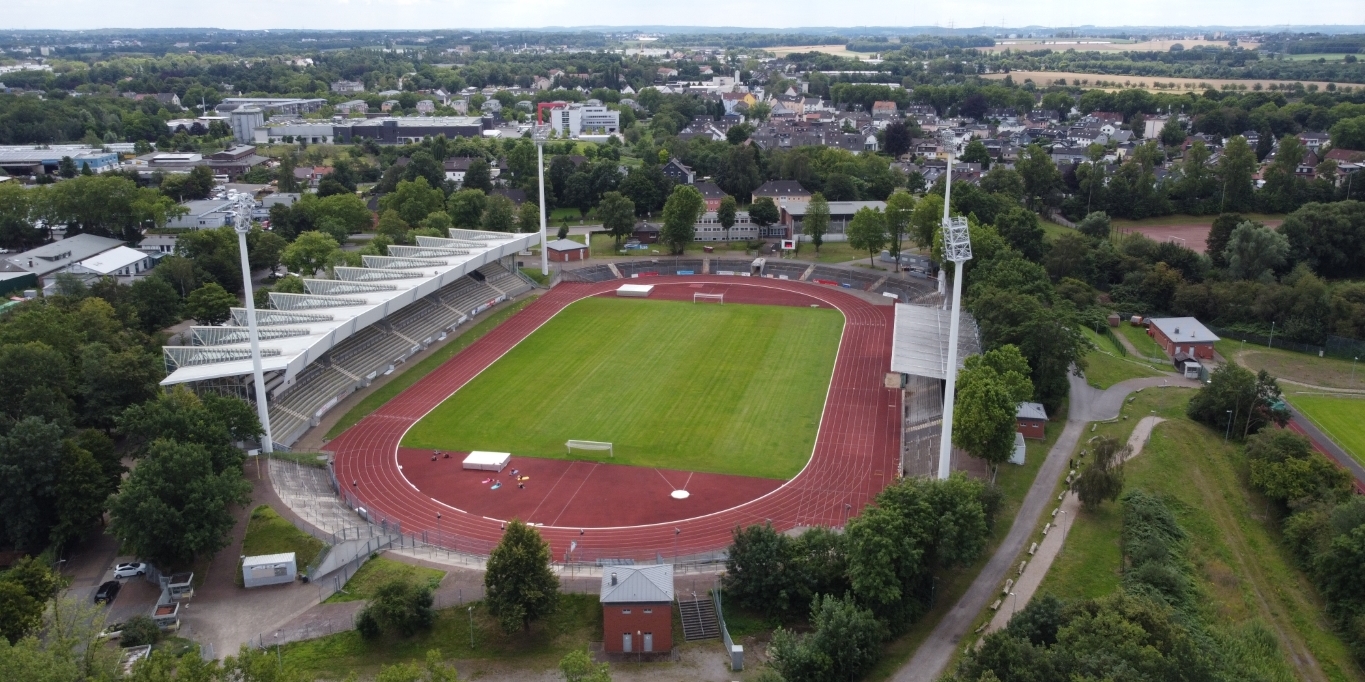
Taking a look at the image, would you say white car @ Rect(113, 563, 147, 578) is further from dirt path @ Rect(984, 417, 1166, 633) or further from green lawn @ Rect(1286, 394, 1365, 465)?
green lawn @ Rect(1286, 394, 1365, 465)

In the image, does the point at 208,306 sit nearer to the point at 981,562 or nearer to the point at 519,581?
the point at 519,581

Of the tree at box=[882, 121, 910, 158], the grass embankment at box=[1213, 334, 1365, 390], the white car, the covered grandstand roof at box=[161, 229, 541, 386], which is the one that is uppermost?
the tree at box=[882, 121, 910, 158]

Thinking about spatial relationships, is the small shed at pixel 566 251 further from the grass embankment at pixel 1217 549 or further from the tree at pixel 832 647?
the tree at pixel 832 647

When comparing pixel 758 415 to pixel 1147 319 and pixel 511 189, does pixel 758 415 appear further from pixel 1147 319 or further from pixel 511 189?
pixel 511 189

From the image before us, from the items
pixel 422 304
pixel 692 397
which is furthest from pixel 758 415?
pixel 422 304

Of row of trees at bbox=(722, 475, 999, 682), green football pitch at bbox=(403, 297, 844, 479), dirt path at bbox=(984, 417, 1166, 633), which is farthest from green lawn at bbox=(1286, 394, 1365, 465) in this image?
row of trees at bbox=(722, 475, 999, 682)

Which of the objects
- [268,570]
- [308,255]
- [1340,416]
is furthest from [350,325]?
[1340,416]
